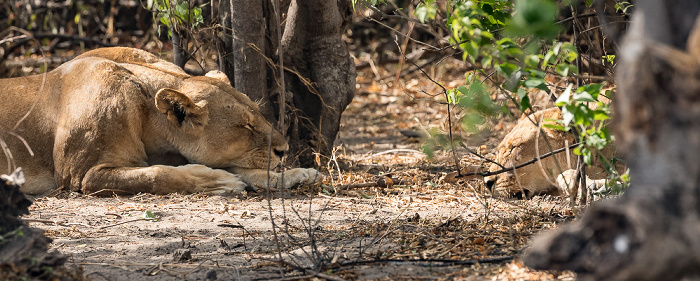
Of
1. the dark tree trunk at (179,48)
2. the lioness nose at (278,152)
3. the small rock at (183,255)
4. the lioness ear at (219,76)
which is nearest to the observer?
the small rock at (183,255)

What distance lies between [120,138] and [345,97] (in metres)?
1.90

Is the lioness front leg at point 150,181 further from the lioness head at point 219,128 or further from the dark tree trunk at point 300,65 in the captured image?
the dark tree trunk at point 300,65

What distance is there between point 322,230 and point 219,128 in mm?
1700

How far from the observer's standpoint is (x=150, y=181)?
486 centimetres

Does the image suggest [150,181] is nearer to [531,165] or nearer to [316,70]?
[316,70]

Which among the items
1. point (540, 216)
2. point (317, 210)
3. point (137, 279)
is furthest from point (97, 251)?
point (540, 216)

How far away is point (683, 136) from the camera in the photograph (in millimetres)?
1694

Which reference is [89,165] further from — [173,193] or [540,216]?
[540,216]

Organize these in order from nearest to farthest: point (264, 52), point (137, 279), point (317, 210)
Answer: point (137, 279)
point (317, 210)
point (264, 52)

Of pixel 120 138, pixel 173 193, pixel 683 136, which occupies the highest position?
pixel 683 136

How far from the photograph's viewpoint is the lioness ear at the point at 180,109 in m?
4.83

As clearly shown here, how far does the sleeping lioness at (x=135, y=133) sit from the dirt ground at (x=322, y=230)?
0.60ft

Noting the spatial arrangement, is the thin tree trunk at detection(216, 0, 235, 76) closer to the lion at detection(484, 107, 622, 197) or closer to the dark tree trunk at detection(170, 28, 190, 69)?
the dark tree trunk at detection(170, 28, 190, 69)

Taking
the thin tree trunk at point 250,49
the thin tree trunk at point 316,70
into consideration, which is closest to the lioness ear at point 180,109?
the thin tree trunk at point 250,49
